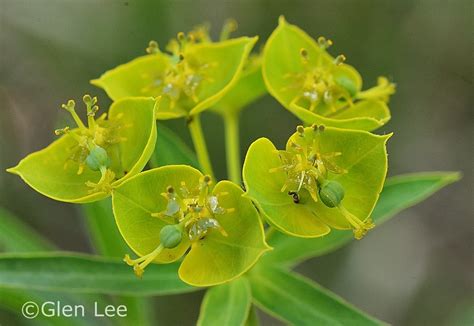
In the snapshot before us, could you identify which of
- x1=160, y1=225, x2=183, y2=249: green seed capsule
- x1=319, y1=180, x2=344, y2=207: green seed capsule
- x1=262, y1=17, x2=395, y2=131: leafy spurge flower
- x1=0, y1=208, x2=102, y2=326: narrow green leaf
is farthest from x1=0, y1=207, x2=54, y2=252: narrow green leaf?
x1=319, y1=180, x2=344, y2=207: green seed capsule

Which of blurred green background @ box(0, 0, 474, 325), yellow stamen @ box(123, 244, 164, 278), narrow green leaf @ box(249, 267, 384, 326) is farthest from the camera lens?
blurred green background @ box(0, 0, 474, 325)

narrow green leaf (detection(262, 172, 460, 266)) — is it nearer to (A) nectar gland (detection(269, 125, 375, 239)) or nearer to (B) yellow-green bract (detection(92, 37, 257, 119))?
(A) nectar gland (detection(269, 125, 375, 239))

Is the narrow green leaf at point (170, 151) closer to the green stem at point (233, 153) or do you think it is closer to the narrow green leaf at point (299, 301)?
the green stem at point (233, 153)

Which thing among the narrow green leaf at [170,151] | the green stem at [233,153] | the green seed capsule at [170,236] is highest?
the green seed capsule at [170,236]

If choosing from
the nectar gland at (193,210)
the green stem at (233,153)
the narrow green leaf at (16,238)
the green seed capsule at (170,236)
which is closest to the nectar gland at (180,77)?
the green stem at (233,153)

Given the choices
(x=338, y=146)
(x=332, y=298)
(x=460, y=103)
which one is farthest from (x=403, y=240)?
(x=338, y=146)

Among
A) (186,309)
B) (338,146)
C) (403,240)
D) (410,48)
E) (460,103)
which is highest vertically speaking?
(338,146)

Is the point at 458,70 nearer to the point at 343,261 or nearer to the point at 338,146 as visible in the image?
the point at 343,261
